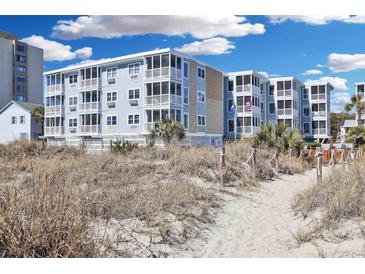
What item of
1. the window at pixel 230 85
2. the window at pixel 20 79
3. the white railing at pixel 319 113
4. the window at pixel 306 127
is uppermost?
the window at pixel 20 79

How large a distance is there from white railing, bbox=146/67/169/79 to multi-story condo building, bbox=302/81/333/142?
2115 centimetres

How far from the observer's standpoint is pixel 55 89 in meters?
31.9

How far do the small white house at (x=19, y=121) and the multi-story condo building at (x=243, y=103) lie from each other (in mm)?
19414

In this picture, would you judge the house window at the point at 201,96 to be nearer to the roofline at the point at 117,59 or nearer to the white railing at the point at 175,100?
the roofline at the point at 117,59

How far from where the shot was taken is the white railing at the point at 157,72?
24.7 metres

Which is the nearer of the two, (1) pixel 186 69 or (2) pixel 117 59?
(1) pixel 186 69

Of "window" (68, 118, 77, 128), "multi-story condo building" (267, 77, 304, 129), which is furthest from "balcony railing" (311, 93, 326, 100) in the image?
"window" (68, 118, 77, 128)

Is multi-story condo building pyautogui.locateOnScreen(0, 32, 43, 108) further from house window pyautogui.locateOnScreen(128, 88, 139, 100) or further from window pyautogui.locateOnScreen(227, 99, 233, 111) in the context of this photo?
window pyautogui.locateOnScreen(227, 99, 233, 111)

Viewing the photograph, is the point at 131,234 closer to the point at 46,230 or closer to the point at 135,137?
the point at 46,230

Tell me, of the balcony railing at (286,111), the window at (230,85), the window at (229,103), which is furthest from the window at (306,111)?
the window at (230,85)

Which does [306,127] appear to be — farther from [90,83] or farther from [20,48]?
[20,48]

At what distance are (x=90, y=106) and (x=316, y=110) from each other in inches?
987

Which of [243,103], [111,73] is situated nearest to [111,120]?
[111,73]
